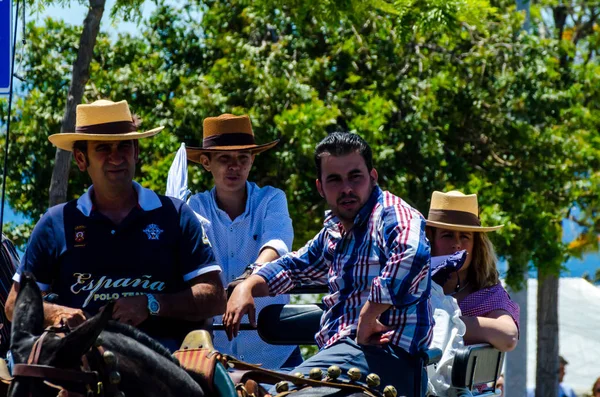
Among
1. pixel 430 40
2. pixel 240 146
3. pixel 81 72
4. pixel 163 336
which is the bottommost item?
pixel 163 336

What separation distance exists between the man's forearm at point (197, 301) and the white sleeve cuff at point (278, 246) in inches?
43.5

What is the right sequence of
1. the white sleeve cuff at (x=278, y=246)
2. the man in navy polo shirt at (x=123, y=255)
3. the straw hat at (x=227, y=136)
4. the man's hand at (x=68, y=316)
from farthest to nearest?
the straw hat at (x=227, y=136)
the white sleeve cuff at (x=278, y=246)
the man in navy polo shirt at (x=123, y=255)
the man's hand at (x=68, y=316)

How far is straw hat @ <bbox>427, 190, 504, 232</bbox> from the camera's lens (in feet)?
20.2

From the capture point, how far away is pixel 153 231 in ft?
14.8

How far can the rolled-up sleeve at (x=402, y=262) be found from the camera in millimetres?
4043

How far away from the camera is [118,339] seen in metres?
3.32

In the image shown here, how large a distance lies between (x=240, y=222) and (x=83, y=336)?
116 inches

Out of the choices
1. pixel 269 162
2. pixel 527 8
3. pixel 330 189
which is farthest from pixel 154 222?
pixel 527 8

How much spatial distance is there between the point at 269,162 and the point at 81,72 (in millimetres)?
3920

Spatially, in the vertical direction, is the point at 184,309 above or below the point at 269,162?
below

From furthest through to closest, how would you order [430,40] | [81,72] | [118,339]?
[430,40] → [81,72] → [118,339]

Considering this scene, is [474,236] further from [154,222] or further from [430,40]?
[430,40]

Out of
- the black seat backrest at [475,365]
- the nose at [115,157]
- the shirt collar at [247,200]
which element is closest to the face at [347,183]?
the nose at [115,157]

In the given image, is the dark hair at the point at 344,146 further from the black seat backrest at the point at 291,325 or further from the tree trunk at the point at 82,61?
the tree trunk at the point at 82,61
